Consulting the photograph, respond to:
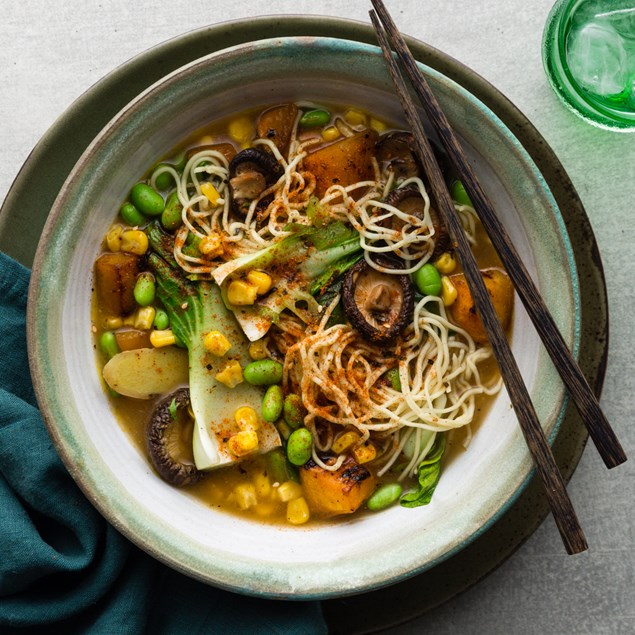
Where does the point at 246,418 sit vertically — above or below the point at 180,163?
below

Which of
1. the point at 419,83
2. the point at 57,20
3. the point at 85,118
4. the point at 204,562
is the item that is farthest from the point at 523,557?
the point at 57,20

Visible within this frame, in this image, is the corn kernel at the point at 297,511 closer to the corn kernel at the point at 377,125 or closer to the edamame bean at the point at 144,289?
the edamame bean at the point at 144,289

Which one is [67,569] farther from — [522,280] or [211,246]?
Result: [522,280]

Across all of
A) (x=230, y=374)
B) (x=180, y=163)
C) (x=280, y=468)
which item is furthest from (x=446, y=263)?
(x=180, y=163)

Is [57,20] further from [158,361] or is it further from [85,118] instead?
[158,361]

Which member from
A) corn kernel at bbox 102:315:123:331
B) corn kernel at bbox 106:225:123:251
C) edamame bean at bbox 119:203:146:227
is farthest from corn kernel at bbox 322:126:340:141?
corn kernel at bbox 102:315:123:331

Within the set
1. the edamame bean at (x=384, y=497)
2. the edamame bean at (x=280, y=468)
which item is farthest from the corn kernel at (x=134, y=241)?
the edamame bean at (x=384, y=497)
